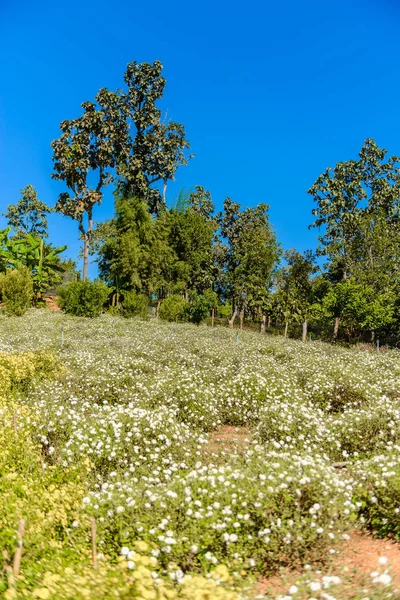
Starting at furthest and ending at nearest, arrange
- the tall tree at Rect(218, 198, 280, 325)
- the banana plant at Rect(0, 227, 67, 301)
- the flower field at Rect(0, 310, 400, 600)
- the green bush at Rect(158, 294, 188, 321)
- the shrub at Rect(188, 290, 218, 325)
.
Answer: the tall tree at Rect(218, 198, 280, 325) → the shrub at Rect(188, 290, 218, 325) → the green bush at Rect(158, 294, 188, 321) → the banana plant at Rect(0, 227, 67, 301) → the flower field at Rect(0, 310, 400, 600)

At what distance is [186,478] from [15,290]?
101 feet

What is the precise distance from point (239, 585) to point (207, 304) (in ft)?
123

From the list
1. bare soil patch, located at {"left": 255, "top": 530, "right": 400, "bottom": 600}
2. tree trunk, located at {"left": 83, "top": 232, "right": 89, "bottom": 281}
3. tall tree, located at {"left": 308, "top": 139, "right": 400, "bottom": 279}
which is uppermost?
tall tree, located at {"left": 308, "top": 139, "right": 400, "bottom": 279}

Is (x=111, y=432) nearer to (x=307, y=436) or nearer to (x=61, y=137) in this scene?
(x=307, y=436)

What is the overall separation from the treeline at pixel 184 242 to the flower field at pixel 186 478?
23530mm

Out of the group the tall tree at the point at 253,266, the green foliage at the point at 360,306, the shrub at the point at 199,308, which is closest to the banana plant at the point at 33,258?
the shrub at the point at 199,308

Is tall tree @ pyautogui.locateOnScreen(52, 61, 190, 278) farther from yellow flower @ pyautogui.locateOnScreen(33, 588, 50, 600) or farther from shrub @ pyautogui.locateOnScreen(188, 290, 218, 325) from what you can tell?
yellow flower @ pyautogui.locateOnScreen(33, 588, 50, 600)

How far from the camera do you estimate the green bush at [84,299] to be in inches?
1368

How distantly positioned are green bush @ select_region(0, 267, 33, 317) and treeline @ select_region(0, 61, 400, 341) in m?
3.76

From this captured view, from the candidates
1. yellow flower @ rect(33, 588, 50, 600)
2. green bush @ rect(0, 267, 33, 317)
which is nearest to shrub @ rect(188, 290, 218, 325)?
green bush @ rect(0, 267, 33, 317)

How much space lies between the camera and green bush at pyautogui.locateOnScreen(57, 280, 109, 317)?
3475cm

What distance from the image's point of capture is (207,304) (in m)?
42.1

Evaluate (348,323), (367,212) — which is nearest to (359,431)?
(348,323)

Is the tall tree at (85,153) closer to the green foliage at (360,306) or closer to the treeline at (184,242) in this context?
the treeline at (184,242)
